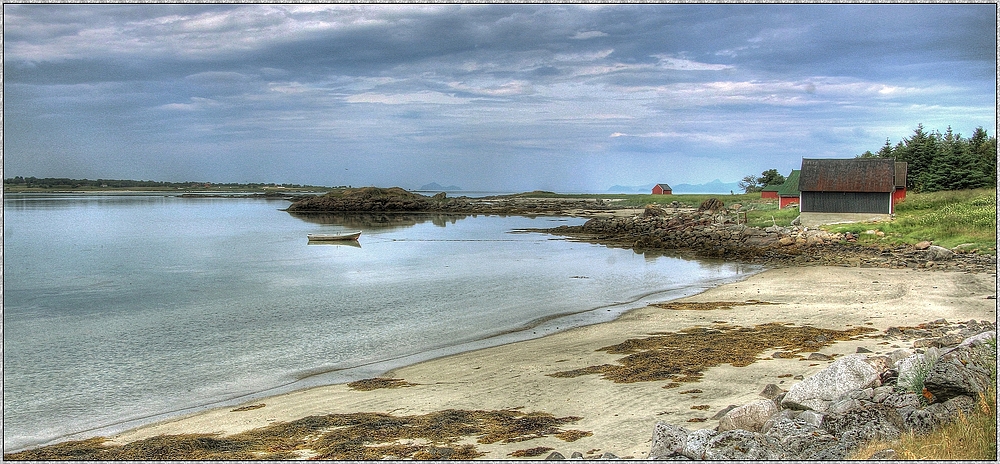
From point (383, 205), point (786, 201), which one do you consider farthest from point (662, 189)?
point (786, 201)

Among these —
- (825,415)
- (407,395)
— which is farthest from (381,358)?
(825,415)

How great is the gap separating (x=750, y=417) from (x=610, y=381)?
3.84 meters

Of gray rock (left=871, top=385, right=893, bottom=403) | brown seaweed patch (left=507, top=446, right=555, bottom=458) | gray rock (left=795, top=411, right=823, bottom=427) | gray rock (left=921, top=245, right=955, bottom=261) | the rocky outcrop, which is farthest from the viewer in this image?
the rocky outcrop

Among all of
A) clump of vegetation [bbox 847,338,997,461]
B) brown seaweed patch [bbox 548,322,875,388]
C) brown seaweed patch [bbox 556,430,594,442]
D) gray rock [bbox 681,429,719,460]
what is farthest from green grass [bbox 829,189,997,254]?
gray rock [bbox 681,429,719,460]

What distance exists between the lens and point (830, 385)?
8422mm

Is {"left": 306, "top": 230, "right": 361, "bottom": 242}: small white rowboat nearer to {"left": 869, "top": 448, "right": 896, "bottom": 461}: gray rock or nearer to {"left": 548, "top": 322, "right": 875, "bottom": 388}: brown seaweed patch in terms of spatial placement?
{"left": 548, "top": 322, "right": 875, "bottom": 388}: brown seaweed patch

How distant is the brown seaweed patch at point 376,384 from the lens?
1245 cm

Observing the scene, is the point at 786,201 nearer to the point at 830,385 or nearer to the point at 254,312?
the point at 254,312

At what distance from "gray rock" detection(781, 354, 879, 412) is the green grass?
22853mm

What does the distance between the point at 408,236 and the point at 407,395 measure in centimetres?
4787

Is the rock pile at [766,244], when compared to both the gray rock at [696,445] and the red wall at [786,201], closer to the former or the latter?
the red wall at [786,201]

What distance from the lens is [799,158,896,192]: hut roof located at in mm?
42031

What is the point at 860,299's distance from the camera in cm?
1988

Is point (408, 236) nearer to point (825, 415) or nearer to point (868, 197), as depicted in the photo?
point (868, 197)
